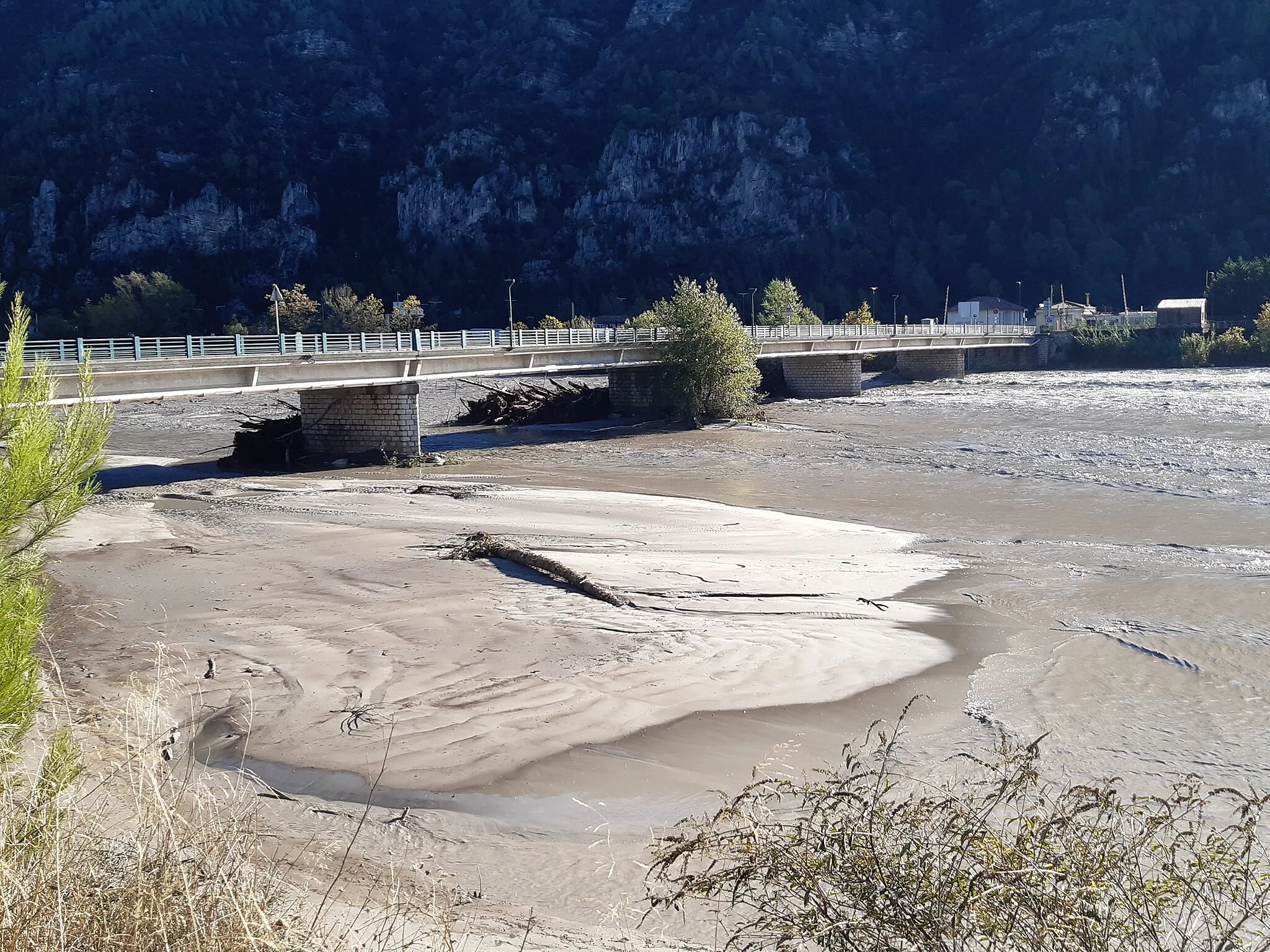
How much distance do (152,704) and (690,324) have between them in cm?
4723

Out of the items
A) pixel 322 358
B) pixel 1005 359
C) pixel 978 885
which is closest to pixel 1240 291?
pixel 1005 359

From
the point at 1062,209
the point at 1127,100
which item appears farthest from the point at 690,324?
the point at 1127,100

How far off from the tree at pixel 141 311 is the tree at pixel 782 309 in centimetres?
6827

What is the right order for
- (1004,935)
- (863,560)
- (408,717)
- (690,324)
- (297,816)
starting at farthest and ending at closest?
(690,324) → (863,560) → (408,717) → (297,816) → (1004,935)

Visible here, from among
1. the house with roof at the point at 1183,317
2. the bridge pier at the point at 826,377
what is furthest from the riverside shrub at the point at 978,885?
the house with roof at the point at 1183,317

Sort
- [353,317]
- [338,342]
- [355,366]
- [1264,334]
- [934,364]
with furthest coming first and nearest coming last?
[353,317] < [934,364] < [1264,334] < [338,342] < [355,366]

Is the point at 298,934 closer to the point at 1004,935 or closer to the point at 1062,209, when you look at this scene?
the point at 1004,935

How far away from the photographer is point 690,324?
5231 cm

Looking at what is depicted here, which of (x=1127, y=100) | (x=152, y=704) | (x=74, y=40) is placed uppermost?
(x=74, y=40)

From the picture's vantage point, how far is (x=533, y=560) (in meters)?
17.6

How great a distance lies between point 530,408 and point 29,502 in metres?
47.7

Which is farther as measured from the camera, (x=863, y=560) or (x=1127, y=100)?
(x=1127, y=100)

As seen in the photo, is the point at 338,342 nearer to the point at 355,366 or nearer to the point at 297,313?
the point at 355,366

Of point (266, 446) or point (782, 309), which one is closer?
point (266, 446)
